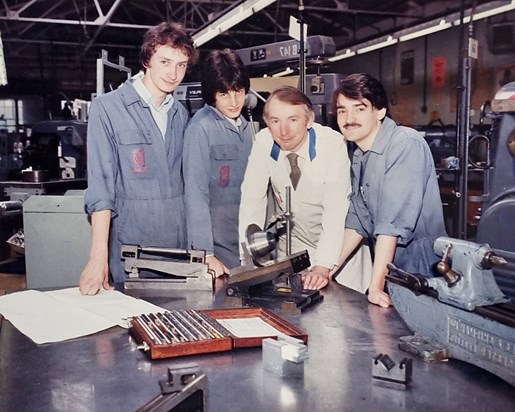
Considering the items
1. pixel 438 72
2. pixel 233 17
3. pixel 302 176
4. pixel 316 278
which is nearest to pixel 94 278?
pixel 316 278

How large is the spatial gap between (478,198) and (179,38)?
83.1 inches

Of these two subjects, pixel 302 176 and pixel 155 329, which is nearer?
pixel 155 329

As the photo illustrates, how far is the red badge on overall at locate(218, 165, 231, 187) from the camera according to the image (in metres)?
2.17

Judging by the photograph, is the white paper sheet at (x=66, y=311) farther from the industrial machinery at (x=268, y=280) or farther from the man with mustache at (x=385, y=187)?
the man with mustache at (x=385, y=187)

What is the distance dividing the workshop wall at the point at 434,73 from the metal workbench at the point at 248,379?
6.65m

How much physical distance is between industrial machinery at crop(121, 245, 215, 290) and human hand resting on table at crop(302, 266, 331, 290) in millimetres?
297

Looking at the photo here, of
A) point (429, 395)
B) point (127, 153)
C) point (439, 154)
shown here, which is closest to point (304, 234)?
point (127, 153)

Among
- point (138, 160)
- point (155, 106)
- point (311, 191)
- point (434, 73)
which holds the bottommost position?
point (311, 191)

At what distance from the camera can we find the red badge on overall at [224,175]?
2174mm

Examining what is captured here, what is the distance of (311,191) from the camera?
2.03m

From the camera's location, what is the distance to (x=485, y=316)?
1056 mm

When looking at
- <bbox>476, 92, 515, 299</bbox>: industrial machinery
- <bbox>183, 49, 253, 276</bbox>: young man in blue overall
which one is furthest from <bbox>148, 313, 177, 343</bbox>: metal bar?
<bbox>476, 92, 515, 299</bbox>: industrial machinery

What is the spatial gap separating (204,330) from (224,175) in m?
1.01

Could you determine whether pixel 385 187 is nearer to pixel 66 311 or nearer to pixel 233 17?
pixel 66 311
